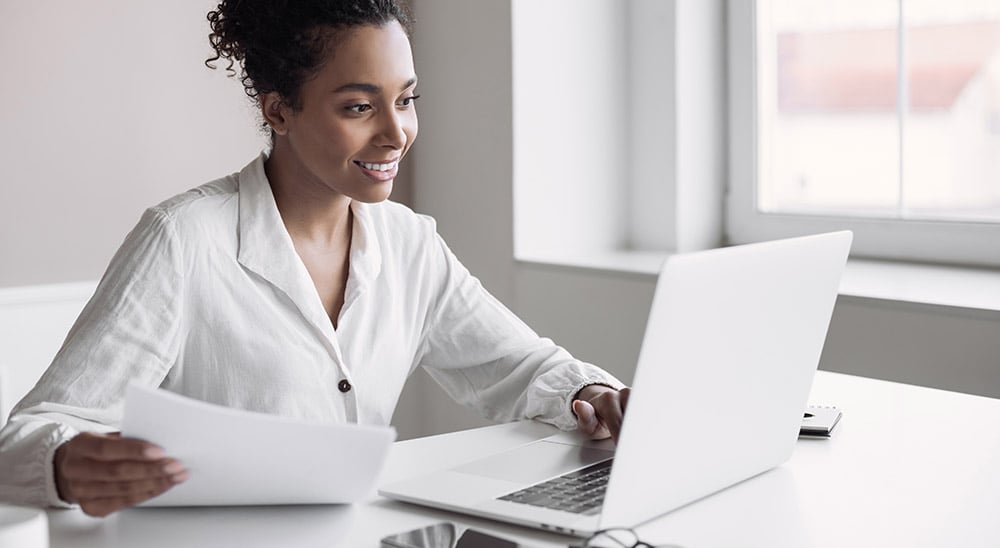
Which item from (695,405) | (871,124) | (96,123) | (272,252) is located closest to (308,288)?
(272,252)

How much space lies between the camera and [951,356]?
1941 millimetres

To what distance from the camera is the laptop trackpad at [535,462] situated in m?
1.19

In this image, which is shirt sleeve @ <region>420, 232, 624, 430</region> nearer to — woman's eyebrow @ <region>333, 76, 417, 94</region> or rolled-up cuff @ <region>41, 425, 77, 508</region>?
woman's eyebrow @ <region>333, 76, 417, 94</region>

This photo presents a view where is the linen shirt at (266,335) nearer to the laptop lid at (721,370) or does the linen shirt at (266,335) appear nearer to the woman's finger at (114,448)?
the woman's finger at (114,448)

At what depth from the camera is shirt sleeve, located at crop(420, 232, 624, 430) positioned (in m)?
1.58

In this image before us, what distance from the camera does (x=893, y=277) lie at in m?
2.23

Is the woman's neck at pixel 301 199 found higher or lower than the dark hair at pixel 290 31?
lower

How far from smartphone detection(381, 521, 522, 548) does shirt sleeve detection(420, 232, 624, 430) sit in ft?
1.67

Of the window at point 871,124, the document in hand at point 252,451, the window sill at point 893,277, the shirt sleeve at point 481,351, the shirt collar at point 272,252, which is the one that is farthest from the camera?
the window at point 871,124

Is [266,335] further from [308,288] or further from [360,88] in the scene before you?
[360,88]

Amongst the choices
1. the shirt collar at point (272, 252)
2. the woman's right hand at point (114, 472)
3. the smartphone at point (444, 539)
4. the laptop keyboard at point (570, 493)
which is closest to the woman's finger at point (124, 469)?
the woman's right hand at point (114, 472)

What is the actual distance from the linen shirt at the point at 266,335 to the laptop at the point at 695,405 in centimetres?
28

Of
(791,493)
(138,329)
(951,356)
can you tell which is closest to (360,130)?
(138,329)

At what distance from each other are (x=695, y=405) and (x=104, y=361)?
0.64 meters
